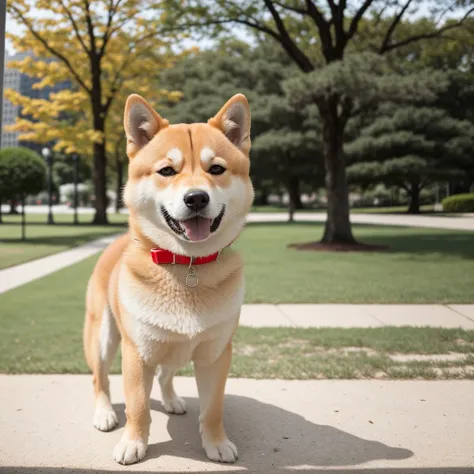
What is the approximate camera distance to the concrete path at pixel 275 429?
289 centimetres

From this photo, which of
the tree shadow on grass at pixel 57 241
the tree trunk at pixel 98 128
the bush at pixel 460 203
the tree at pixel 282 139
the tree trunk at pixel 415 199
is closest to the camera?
the tree shadow on grass at pixel 57 241

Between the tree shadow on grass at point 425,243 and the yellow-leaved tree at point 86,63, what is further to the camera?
the yellow-leaved tree at point 86,63

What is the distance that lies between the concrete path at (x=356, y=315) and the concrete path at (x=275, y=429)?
7.01ft

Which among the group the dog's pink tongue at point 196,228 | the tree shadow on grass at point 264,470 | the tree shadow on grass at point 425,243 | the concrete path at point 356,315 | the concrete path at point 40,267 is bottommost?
the concrete path at point 40,267

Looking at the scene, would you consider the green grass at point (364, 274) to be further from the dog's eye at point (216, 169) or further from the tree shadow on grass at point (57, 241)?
the dog's eye at point (216, 169)

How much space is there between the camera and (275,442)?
3195mm

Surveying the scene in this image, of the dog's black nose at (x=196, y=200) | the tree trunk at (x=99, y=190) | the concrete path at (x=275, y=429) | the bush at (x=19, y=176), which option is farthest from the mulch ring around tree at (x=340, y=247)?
the tree trunk at (x=99, y=190)

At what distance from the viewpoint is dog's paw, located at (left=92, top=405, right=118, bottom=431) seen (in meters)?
3.35

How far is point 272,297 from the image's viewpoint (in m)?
8.00

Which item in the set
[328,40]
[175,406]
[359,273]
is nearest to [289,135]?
[328,40]

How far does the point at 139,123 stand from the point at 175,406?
1.87m

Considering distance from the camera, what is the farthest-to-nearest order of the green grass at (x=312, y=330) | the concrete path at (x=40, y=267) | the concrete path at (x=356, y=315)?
the concrete path at (x=40, y=267) < the concrete path at (x=356, y=315) < the green grass at (x=312, y=330)

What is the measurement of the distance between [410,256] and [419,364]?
9054mm

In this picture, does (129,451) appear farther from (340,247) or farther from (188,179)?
(340,247)
